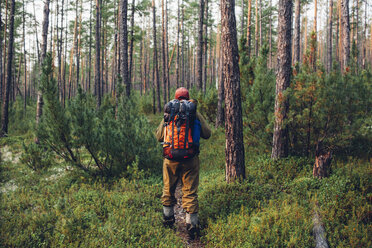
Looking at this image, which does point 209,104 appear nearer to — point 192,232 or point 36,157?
point 36,157

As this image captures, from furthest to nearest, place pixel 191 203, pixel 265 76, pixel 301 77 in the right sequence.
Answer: pixel 265 76 → pixel 301 77 → pixel 191 203

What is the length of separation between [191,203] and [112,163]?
11.3 feet

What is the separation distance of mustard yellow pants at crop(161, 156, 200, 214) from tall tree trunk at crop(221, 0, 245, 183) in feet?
5.24

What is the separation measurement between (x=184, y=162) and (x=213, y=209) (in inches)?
49.9

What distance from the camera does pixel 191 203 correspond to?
4066 millimetres

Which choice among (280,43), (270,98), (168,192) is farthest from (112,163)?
(280,43)

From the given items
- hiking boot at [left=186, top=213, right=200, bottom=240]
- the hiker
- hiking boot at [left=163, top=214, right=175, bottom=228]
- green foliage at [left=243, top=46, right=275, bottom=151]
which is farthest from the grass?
green foliage at [left=243, top=46, right=275, bottom=151]

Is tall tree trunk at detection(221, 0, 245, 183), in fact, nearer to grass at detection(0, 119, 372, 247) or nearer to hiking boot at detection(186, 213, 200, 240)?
grass at detection(0, 119, 372, 247)

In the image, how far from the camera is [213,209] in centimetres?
466

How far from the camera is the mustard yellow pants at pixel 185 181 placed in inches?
161

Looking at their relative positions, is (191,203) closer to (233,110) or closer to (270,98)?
(233,110)

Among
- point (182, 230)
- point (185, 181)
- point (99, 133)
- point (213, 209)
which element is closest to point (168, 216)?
point (182, 230)

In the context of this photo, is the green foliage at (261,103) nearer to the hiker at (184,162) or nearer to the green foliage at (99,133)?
A: the green foliage at (99,133)

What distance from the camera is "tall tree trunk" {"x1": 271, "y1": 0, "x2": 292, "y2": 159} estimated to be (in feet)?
21.6
